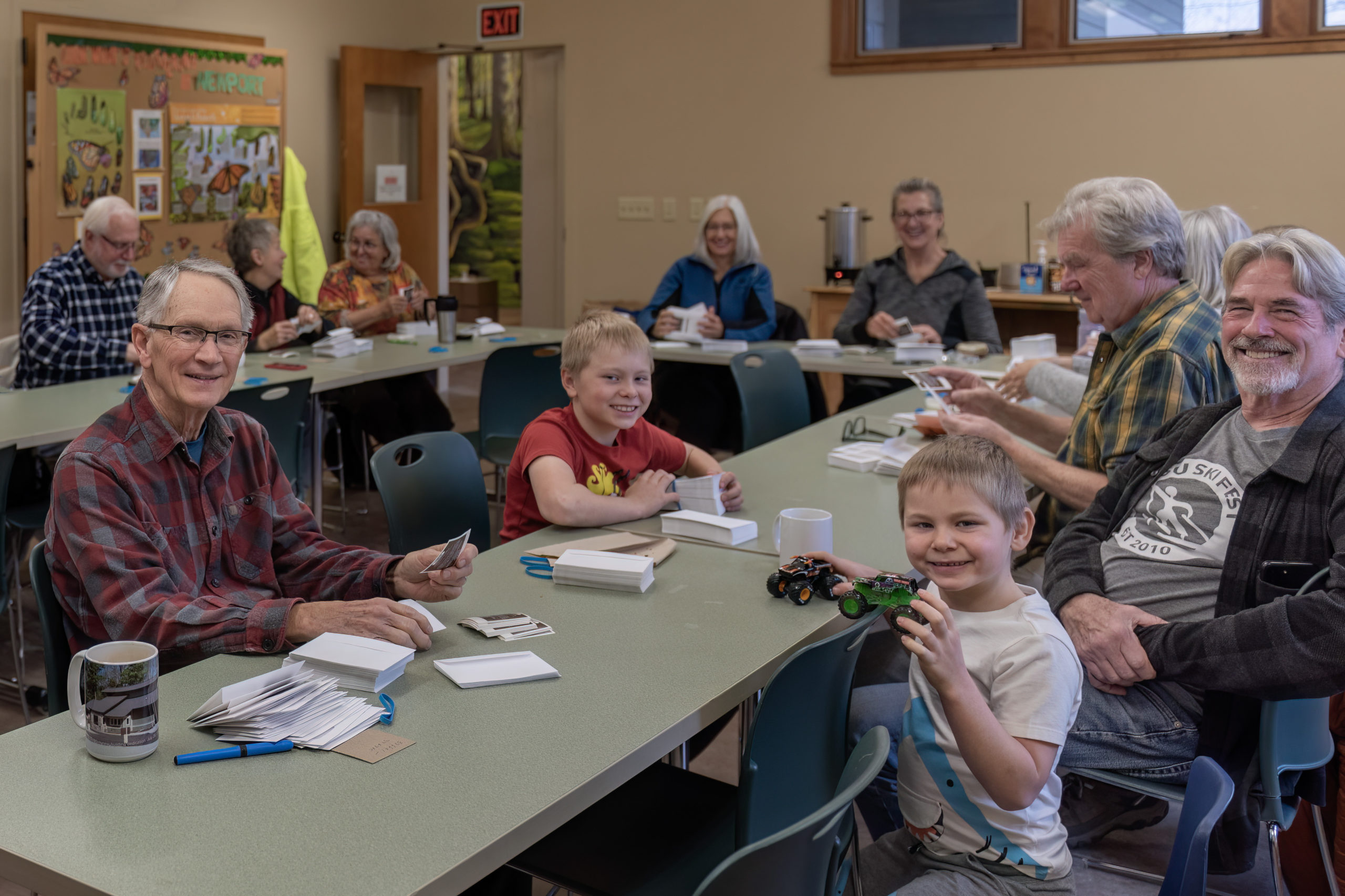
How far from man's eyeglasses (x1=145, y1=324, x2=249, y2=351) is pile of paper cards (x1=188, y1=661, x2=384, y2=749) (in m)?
0.62

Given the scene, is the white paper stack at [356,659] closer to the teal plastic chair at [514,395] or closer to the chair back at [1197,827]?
the chair back at [1197,827]

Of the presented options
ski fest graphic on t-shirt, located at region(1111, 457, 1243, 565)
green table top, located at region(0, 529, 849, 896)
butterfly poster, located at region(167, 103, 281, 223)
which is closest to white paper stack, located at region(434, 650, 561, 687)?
green table top, located at region(0, 529, 849, 896)

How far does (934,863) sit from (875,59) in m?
6.22

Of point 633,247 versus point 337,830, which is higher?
point 633,247

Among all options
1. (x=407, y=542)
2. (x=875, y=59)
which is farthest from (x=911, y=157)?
(x=407, y=542)

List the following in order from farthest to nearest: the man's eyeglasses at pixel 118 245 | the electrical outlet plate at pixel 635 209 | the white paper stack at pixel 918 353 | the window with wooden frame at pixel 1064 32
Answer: the electrical outlet plate at pixel 635 209 < the window with wooden frame at pixel 1064 32 < the white paper stack at pixel 918 353 < the man's eyeglasses at pixel 118 245

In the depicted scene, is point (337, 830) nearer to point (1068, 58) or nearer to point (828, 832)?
point (828, 832)

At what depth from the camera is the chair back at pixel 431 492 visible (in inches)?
102

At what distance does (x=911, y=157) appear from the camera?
7129 mm

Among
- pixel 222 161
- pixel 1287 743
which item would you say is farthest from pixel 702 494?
pixel 222 161

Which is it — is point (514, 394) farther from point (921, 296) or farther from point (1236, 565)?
point (1236, 565)

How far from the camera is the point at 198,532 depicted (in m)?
1.92

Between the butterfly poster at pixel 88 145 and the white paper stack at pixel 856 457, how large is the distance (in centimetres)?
477

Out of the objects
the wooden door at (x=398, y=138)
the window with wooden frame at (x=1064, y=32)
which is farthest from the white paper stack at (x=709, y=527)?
the wooden door at (x=398, y=138)
